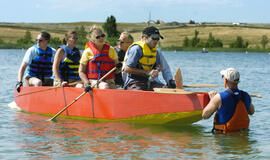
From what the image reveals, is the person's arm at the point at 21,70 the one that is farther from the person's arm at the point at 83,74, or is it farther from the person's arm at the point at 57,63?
the person's arm at the point at 83,74

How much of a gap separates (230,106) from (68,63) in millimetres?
4185

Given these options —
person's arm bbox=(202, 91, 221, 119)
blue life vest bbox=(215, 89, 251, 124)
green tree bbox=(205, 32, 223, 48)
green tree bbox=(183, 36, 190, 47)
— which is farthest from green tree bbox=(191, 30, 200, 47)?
person's arm bbox=(202, 91, 221, 119)

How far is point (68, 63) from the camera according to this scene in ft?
45.1

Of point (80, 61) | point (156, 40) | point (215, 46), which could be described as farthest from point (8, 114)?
point (215, 46)

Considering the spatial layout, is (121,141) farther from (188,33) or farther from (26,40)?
(188,33)

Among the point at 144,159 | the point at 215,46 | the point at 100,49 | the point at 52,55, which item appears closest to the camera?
the point at 144,159

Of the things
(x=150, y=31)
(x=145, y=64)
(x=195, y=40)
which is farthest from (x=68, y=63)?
(x=195, y=40)

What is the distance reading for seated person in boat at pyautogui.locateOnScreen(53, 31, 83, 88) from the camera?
1341 cm

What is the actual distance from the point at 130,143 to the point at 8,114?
4.59 meters

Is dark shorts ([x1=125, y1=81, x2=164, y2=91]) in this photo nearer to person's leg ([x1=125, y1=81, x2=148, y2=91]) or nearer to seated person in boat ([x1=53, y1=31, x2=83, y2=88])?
person's leg ([x1=125, y1=81, x2=148, y2=91])

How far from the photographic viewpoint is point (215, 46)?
10519 centimetres

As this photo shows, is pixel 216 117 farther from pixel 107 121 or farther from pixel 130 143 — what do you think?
pixel 107 121

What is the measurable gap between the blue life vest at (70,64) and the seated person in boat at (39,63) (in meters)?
0.61

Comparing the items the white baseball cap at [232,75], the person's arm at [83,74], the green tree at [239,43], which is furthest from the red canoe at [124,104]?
the green tree at [239,43]
